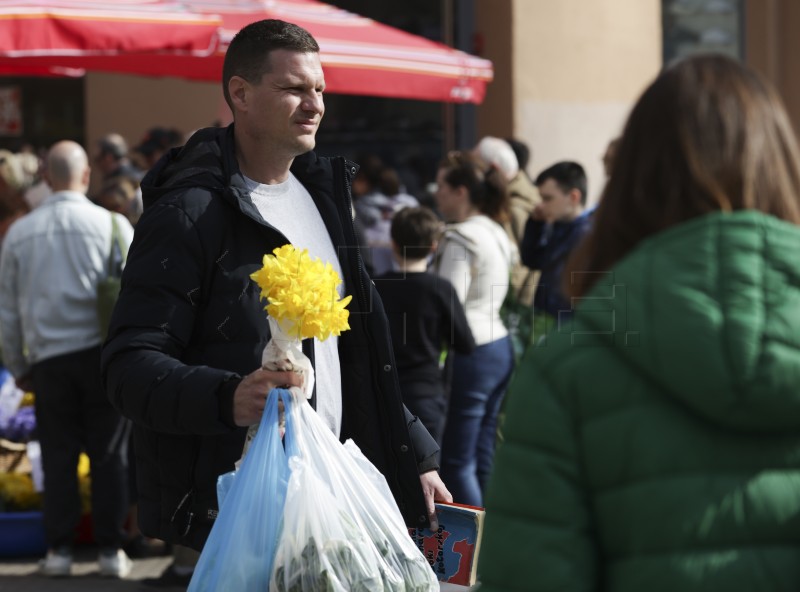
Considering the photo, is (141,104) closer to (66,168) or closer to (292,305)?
(66,168)

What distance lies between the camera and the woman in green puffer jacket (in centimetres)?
179

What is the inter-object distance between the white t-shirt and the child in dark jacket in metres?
3.05

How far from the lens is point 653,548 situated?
185 cm

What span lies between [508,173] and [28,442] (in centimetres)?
351

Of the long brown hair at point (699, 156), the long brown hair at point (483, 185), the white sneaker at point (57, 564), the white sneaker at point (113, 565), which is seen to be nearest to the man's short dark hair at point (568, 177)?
the long brown hair at point (483, 185)

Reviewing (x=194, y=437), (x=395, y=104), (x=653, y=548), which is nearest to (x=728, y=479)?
(x=653, y=548)

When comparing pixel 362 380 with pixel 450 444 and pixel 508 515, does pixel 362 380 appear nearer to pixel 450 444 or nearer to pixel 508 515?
pixel 508 515

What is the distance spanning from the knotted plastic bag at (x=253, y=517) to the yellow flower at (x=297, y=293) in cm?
16

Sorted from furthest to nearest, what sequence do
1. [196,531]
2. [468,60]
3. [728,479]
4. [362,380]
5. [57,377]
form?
[468,60], [57,377], [362,380], [196,531], [728,479]

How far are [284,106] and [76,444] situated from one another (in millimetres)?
3909

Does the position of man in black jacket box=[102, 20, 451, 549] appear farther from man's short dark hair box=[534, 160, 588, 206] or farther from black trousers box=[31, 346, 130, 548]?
man's short dark hair box=[534, 160, 588, 206]

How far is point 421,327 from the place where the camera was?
6.56 meters

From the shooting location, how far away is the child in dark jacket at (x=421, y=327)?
21.5 ft

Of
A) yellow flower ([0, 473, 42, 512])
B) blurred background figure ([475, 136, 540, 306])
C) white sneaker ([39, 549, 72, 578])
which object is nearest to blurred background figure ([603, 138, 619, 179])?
blurred background figure ([475, 136, 540, 306])
